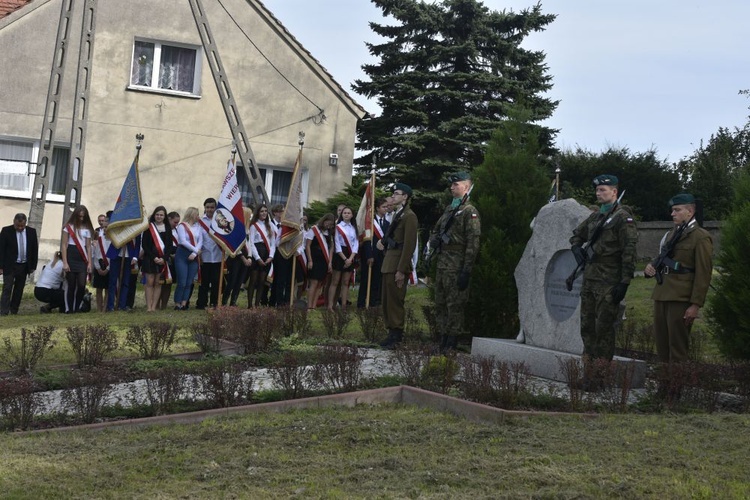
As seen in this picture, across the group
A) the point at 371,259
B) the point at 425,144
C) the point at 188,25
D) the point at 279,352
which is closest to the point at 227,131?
the point at 188,25

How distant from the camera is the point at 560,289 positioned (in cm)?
1191

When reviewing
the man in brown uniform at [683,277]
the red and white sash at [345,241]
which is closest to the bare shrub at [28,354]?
the man in brown uniform at [683,277]

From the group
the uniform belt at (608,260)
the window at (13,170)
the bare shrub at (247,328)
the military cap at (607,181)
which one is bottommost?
the bare shrub at (247,328)

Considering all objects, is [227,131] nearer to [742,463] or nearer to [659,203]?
[659,203]

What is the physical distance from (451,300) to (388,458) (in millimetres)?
5503

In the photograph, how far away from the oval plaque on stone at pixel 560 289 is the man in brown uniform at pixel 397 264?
1845 millimetres

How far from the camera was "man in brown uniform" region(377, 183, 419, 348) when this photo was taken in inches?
514

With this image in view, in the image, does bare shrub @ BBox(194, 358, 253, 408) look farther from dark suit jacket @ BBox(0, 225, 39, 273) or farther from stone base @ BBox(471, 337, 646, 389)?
dark suit jacket @ BBox(0, 225, 39, 273)

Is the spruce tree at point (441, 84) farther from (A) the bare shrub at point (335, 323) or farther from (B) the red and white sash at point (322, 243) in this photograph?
(A) the bare shrub at point (335, 323)

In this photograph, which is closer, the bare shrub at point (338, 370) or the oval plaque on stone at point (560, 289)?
the bare shrub at point (338, 370)

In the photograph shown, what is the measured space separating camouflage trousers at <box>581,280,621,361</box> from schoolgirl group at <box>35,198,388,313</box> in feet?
24.6

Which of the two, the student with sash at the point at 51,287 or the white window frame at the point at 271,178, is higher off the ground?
the white window frame at the point at 271,178

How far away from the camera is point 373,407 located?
9.03 m

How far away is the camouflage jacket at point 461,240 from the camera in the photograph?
1216 centimetres
